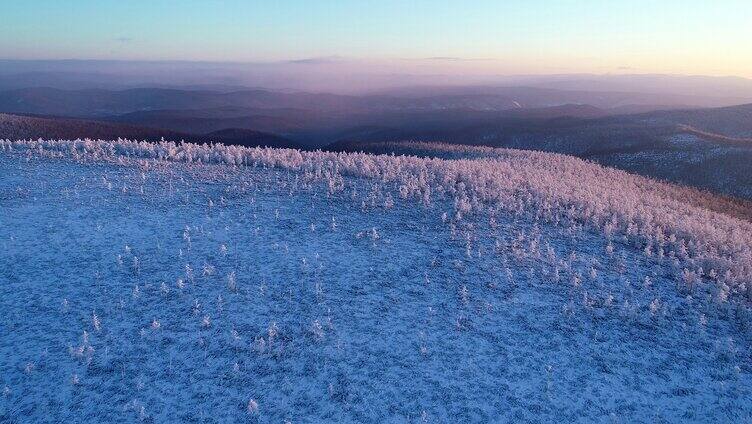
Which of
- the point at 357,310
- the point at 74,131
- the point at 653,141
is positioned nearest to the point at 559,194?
the point at 357,310

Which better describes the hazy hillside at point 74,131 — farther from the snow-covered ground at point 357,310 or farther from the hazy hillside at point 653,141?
the snow-covered ground at point 357,310

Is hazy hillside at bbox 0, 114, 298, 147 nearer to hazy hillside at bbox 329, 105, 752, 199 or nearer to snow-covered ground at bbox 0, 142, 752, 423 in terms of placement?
hazy hillside at bbox 329, 105, 752, 199

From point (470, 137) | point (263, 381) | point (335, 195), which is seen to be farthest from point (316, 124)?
point (263, 381)

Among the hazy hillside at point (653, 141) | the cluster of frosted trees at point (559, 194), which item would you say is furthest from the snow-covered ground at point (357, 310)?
the hazy hillside at point (653, 141)

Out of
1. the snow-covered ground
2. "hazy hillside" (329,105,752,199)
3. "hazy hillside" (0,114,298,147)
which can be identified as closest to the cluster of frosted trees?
the snow-covered ground

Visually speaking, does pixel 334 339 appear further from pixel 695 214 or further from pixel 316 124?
pixel 316 124
